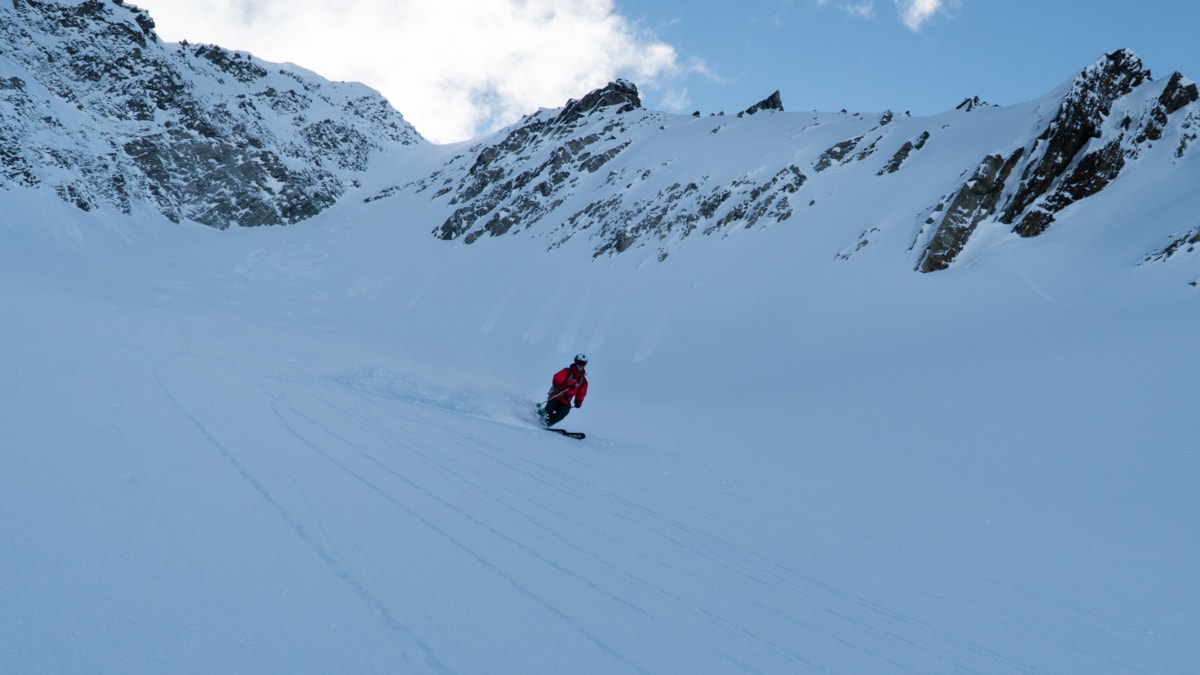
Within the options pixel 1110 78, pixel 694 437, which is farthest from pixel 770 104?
pixel 694 437

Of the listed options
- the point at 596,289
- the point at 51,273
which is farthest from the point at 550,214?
the point at 51,273

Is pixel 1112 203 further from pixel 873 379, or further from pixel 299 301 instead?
pixel 299 301

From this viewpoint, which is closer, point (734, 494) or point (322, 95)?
point (734, 494)

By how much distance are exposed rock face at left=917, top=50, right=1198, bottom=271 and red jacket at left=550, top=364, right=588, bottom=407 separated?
12.4m

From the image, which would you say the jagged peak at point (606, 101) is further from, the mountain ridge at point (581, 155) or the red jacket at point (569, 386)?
the red jacket at point (569, 386)

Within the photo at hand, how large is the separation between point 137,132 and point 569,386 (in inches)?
2333

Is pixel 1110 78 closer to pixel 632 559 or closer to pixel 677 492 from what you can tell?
pixel 677 492

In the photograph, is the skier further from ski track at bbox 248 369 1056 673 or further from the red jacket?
ski track at bbox 248 369 1056 673

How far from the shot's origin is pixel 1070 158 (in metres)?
17.6

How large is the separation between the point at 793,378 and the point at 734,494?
26.1 ft

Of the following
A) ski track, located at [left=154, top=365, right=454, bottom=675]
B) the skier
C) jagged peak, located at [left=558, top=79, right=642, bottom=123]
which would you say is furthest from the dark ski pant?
jagged peak, located at [left=558, top=79, right=642, bottom=123]

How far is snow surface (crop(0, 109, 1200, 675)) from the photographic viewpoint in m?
2.26

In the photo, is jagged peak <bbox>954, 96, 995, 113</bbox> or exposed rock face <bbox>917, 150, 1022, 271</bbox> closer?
exposed rock face <bbox>917, 150, 1022, 271</bbox>

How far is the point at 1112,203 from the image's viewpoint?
15.8 metres
